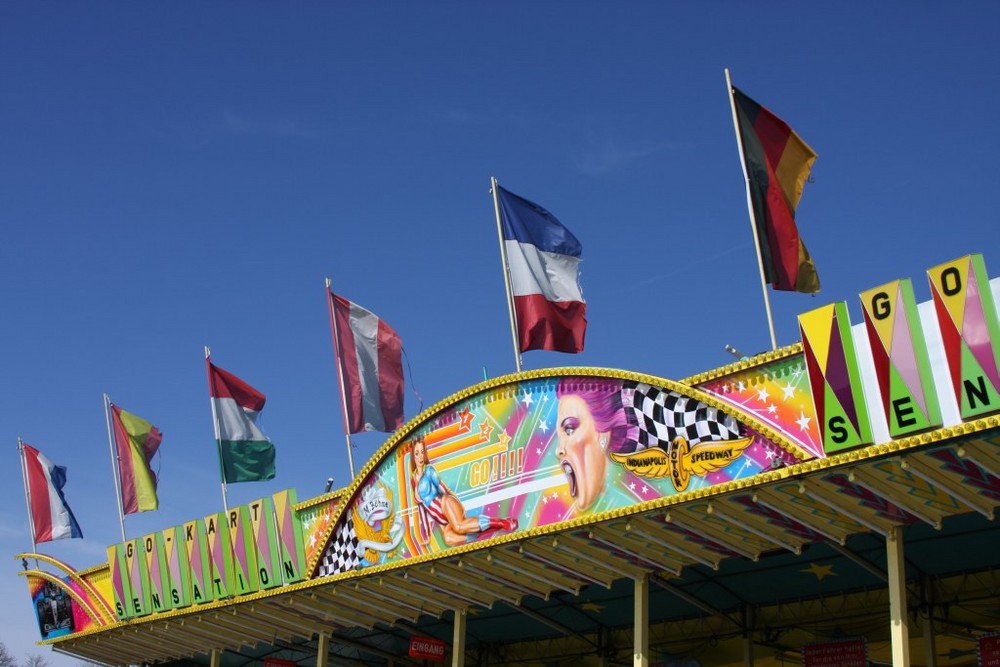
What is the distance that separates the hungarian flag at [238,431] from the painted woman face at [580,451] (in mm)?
10983

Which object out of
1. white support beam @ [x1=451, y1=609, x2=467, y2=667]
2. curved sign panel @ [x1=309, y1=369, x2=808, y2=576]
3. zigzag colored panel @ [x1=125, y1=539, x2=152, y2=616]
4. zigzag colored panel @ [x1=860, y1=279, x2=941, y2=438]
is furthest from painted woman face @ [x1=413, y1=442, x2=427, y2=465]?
zigzag colored panel @ [x1=125, y1=539, x2=152, y2=616]

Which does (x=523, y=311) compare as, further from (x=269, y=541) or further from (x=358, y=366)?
(x=269, y=541)

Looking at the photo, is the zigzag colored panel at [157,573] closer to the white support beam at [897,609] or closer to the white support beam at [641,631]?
the white support beam at [641,631]

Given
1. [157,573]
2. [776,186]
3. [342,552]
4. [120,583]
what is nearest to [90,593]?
[120,583]

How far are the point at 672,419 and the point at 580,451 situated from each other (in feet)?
6.60

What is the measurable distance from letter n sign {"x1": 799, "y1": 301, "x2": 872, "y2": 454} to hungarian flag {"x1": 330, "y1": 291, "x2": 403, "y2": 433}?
12.3 meters

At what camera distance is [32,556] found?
35406mm

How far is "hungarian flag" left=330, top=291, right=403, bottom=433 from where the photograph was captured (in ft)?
83.5

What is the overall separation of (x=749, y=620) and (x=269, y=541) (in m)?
11.1

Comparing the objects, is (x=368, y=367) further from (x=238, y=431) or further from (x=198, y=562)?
(x=198, y=562)

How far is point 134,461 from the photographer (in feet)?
104

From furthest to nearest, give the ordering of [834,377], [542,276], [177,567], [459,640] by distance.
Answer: [177,567]
[459,640]
[542,276]
[834,377]

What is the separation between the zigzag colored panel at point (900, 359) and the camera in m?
14.2

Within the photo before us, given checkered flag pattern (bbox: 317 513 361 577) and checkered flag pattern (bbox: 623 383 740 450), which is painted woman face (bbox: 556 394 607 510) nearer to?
checkered flag pattern (bbox: 623 383 740 450)
